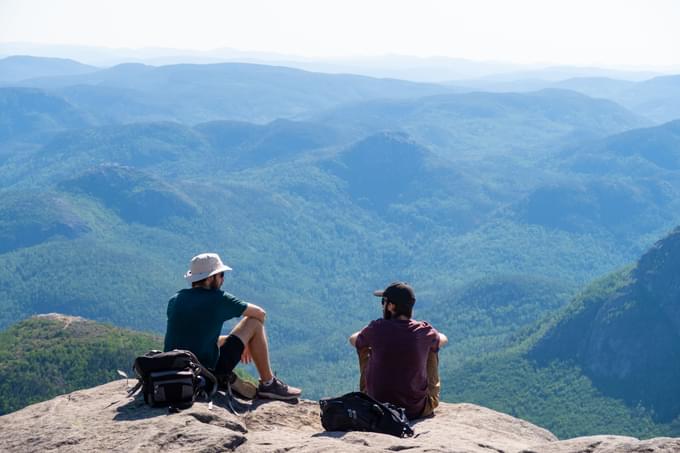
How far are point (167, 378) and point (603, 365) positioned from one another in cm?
14016

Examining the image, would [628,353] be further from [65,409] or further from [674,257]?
[65,409]

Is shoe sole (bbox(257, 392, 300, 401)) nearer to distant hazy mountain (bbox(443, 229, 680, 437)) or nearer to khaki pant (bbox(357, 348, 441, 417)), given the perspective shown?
khaki pant (bbox(357, 348, 441, 417))

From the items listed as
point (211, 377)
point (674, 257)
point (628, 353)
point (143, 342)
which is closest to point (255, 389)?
point (211, 377)

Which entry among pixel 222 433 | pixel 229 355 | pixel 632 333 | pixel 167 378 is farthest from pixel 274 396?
pixel 632 333

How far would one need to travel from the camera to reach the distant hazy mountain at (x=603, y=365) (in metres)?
127

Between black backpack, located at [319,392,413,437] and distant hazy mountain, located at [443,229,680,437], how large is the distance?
106m

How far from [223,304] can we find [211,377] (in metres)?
1.45

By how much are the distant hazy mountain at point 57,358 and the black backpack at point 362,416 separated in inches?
2809

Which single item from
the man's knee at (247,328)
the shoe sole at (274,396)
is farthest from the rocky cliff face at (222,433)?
the man's knee at (247,328)

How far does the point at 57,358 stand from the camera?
8700 cm

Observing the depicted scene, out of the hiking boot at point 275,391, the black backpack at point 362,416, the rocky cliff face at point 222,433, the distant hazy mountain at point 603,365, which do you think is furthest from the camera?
the distant hazy mountain at point 603,365

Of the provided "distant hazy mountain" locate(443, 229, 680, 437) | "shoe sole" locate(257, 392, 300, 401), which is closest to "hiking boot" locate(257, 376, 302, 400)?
"shoe sole" locate(257, 392, 300, 401)

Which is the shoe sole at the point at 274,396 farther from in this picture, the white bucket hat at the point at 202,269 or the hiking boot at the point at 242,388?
the white bucket hat at the point at 202,269

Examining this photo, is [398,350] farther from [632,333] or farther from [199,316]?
[632,333]
